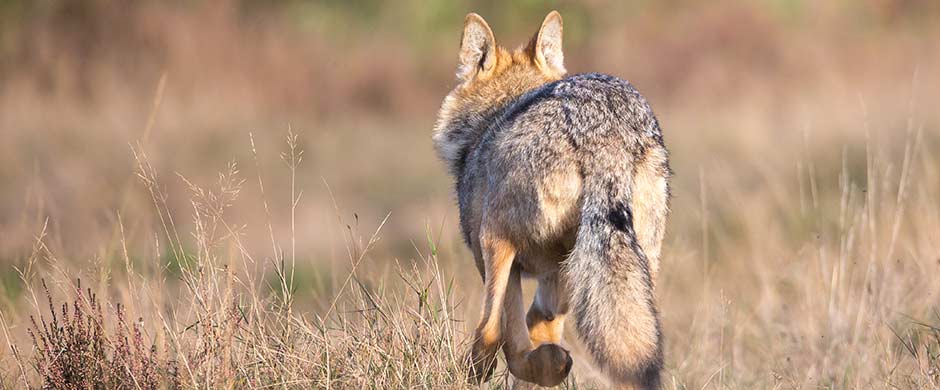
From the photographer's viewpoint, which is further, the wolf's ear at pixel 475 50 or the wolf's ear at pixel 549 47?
the wolf's ear at pixel 549 47

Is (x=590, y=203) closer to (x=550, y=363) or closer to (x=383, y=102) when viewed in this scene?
(x=550, y=363)

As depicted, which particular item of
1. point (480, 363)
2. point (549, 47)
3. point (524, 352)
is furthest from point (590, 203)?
point (549, 47)

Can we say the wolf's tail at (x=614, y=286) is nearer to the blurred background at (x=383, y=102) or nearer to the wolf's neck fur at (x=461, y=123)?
the wolf's neck fur at (x=461, y=123)

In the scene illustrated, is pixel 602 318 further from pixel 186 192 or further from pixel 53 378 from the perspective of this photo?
pixel 186 192

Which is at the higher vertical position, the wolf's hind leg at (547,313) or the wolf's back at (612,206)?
the wolf's back at (612,206)

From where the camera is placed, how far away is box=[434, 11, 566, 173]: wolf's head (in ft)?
19.0

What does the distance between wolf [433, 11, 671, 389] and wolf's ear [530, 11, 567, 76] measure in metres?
1.03

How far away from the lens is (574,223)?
440 cm

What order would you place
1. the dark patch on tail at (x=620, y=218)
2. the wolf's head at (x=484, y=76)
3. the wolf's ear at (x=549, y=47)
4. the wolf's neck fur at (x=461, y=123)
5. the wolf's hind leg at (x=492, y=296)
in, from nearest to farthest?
the dark patch on tail at (x=620, y=218) → the wolf's hind leg at (x=492, y=296) → the wolf's neck fur at (x=461, y=123) → the wolf's head at (x=484, y=76) → the wolf's ear at (x=549, y=47)

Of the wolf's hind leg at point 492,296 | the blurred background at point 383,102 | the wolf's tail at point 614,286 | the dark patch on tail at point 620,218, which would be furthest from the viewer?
the blurred background at point 383,102

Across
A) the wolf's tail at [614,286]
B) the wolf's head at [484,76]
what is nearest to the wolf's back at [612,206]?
the wolf's tail at [614,286]

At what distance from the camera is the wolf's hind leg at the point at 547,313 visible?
5020mm

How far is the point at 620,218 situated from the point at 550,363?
0.56 metres

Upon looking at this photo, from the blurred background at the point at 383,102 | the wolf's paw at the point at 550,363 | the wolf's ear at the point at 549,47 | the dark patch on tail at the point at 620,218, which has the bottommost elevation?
the blurred background at the point at 383,102
